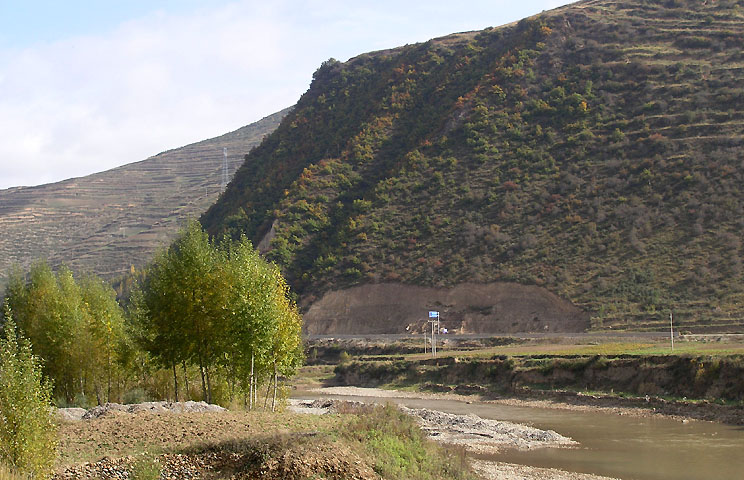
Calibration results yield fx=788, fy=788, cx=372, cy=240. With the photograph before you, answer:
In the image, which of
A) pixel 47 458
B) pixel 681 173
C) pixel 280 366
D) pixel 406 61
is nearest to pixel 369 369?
pixel 280 366

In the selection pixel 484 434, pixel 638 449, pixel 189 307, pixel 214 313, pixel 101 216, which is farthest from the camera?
pixel 101 216

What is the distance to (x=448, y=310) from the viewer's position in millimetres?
79188

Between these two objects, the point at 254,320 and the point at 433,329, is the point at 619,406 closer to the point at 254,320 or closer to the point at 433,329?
the point at 254,320

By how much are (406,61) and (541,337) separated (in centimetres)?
6816

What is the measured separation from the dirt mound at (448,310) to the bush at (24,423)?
5794cm

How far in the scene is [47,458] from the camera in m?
16.7

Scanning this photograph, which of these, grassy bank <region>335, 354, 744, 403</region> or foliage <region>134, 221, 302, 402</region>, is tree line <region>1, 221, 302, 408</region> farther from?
grassy bank <region>335, 354, 744, 403</region>

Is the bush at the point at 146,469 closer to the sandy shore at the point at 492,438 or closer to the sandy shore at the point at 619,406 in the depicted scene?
the sandy shore at the point at 492,438

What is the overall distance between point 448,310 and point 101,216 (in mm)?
108043

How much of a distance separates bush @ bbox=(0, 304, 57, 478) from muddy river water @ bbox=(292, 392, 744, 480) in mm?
19275

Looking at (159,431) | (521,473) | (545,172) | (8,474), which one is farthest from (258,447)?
(545,172)

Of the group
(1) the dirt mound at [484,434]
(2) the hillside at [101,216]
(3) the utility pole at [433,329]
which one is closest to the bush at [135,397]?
(1) the dirt mound at [484,434]

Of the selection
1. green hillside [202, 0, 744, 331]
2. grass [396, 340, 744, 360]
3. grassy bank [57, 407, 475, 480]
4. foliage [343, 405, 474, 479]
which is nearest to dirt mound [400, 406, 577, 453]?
foliage [343, 405, 474, 479]

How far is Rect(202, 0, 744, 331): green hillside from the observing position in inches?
2854
